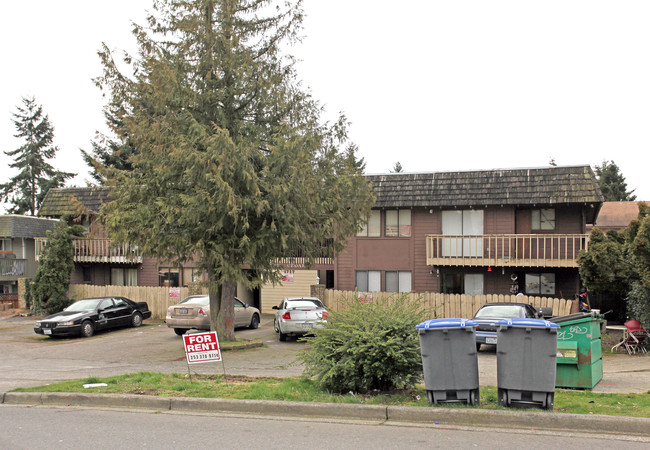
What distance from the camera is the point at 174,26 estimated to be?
1627cm

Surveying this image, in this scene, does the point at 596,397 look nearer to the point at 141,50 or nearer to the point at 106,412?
the point at 106,412

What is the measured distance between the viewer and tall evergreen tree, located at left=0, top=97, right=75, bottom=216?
55250mm

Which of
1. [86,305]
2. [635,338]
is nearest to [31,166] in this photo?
[86,305]

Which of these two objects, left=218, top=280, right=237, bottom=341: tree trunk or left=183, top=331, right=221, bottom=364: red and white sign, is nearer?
left=183, top=331, right=221, bottom=364: red and white sign

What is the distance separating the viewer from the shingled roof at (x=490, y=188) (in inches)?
928

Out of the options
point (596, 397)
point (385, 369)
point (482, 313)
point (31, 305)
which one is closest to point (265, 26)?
point (482, 313)

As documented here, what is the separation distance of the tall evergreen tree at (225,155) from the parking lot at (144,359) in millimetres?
2136

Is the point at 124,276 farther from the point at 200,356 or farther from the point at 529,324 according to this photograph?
the point at 529,324

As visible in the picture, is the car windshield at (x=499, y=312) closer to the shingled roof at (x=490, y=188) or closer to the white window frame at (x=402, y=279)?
the shingled roof at (x=490, y=188)

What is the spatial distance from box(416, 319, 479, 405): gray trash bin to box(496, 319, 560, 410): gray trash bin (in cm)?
40

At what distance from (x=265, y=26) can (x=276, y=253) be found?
650cm

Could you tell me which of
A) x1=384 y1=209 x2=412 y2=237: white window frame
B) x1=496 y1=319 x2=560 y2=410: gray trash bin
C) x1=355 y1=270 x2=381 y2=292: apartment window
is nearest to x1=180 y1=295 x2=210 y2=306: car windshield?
x1=355 y1=270 x2=381 y2=292: apartment window

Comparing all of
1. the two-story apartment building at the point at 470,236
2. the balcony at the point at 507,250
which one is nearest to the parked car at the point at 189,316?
the two-story apartment building at the point at 470,236

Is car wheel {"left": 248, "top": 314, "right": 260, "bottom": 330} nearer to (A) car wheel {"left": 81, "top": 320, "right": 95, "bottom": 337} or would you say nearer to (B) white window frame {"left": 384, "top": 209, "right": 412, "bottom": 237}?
(A) car wheel {"left": 81, "top": 320, "right": 95, "bottom": 337}
